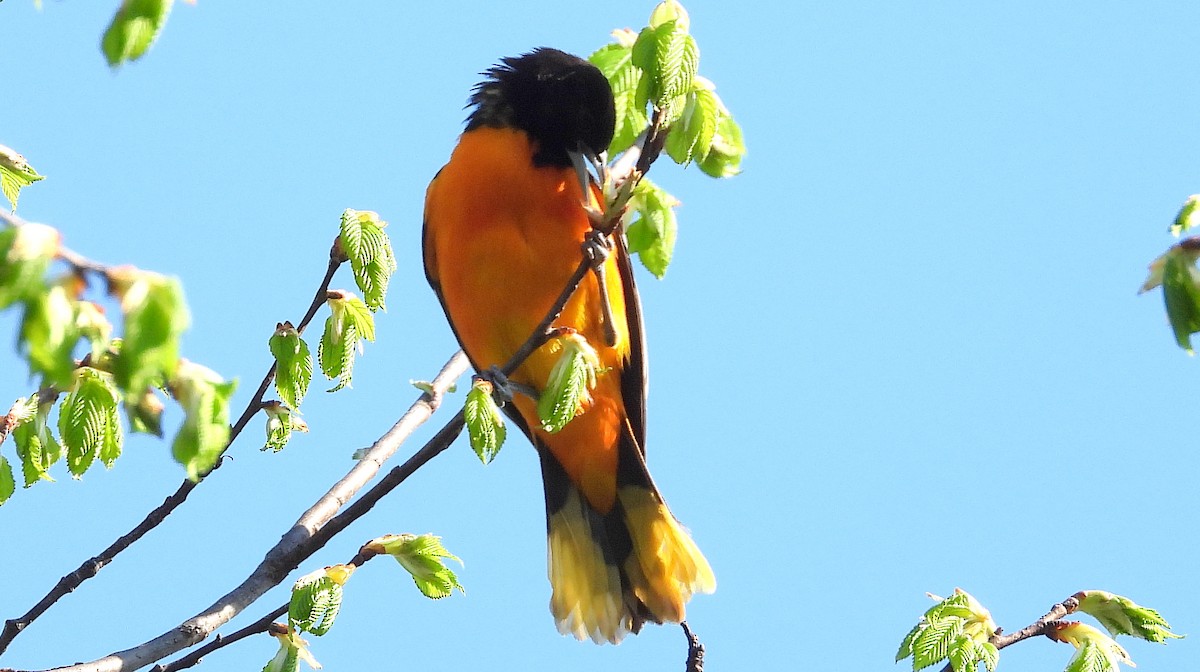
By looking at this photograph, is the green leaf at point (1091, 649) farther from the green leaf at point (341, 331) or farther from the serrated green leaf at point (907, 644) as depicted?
the green leaf at point (341, 331)

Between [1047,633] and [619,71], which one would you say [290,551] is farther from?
[1047,633]

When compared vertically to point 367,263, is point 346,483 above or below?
below

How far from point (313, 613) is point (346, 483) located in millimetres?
701


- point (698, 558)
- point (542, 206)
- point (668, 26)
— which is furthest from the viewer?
point (698, 558)

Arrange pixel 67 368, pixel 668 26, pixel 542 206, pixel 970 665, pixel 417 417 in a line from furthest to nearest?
pixel 542 206 < pixel 417 417 < pixel 970 665 < pixel 668 26 < pixel 67 368

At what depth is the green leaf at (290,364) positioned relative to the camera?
319cm

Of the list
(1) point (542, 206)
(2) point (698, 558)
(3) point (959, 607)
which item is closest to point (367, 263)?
(1) point (542, 206)

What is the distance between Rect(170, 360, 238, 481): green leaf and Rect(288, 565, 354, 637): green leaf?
1472 millimetres

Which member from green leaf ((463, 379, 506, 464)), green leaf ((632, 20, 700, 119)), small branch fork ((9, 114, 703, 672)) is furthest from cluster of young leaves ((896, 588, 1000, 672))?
green leaf ((632, 20, 700, 119))

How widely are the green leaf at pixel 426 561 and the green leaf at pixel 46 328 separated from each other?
187cm

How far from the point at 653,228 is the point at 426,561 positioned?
104 centimetres

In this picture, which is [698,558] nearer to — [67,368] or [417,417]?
→ [417,417]

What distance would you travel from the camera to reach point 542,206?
4.52 metres

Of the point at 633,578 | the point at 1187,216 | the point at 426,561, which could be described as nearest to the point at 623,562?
the point at 633,578
